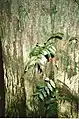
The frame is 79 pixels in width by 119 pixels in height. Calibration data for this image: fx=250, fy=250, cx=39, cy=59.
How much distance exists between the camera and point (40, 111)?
1.50 m

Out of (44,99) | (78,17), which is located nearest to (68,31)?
(78,17)

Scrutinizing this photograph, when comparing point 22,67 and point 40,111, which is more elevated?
point 22,67

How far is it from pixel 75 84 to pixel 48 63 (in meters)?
0.21

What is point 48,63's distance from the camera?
145 cm

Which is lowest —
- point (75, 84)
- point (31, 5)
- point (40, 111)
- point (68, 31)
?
point (40, 111)

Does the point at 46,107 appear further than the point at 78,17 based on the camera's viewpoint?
Yes

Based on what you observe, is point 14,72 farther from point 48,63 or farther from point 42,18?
point 42,18

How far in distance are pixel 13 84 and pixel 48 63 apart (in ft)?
0.79

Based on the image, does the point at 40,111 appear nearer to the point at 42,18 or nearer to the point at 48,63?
the point at 48,63

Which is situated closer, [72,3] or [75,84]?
[72,3]

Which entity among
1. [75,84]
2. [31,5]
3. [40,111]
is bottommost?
[40,111]

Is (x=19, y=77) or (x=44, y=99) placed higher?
(x=19, y=77)

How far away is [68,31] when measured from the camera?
55.0 inches

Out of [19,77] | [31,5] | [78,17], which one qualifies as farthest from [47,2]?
[19,77]
